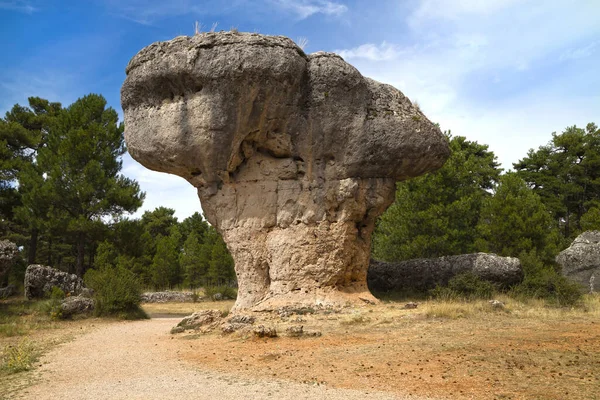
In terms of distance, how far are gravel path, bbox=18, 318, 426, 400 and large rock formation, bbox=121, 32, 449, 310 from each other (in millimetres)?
4141

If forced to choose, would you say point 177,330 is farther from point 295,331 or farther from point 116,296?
point 116,296

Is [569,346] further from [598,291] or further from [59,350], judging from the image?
[598,291]

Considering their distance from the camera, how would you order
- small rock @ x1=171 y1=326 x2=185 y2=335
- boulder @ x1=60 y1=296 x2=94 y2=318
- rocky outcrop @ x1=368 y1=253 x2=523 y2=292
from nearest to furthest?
small rock @ x1=171 y1=326 x2=185 y2=335, boulder @ x1=60 y1=296 x2=94 y2=318, rocky outcrop @ x1=368 y1=253 x2=523 y2=292

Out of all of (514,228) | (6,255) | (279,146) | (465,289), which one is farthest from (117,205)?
(514,228)

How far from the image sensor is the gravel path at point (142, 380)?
525 centimetres

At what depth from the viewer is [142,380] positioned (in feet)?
20.1

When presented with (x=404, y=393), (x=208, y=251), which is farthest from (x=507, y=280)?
(x=208, y=251)

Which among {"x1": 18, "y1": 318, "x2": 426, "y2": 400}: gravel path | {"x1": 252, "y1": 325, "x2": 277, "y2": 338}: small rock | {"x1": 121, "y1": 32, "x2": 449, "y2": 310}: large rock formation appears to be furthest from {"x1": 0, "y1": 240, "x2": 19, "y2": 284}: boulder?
{"x1": 252, "y1": 325, "x2": 277, "y2": 338}: small rock

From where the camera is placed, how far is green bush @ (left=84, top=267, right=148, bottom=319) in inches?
552

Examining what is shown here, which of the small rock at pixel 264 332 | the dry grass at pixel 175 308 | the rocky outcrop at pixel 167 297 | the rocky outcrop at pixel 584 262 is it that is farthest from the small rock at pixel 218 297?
the rocky outcrop at pixel 584 262

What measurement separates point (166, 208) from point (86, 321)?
32.7 meters

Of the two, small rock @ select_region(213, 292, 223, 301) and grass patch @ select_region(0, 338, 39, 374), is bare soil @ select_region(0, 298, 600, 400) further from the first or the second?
small rock @ select_region(213, 292, 223, 301)

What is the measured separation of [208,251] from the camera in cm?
3219

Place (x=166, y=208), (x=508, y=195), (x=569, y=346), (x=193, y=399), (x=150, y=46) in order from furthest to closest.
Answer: (x=166, y=208)
(x=508, y=195)
(x=150, y=46)
(x=569, y=346)
(x=193, y=399)
